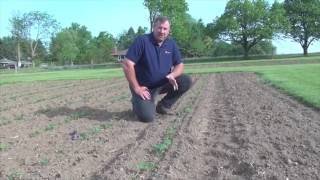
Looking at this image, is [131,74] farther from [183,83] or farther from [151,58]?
[183,83]

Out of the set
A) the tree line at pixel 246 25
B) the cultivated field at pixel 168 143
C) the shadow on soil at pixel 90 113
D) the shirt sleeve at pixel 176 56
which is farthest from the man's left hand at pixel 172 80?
the tree line at pixel 246 25

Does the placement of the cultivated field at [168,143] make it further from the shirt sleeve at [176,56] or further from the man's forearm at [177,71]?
the shirt sleeve at [176,56]

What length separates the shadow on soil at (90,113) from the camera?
9.23 metres

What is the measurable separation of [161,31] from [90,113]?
2423 millimetres

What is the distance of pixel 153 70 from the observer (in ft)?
28.8

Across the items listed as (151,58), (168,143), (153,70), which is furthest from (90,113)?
(168,143)

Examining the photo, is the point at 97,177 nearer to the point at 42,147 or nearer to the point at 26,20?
the point at 42,147

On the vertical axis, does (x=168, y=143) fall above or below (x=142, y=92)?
below

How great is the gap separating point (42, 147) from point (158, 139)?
4.67ft

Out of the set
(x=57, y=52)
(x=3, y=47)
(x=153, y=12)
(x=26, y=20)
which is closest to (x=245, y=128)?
(x=153, y=12)

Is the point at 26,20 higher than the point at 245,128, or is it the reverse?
the point at 26,20

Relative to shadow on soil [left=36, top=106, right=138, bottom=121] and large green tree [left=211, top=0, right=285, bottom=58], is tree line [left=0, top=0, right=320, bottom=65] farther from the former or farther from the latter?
shadow on soil [left=36, top=106, right=138, bottom=121]

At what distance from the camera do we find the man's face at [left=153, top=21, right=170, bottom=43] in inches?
331

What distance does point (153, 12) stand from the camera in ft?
258
